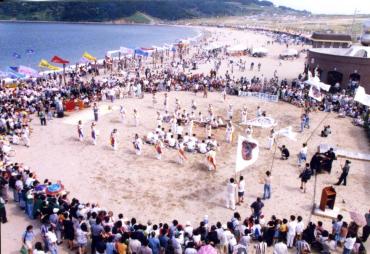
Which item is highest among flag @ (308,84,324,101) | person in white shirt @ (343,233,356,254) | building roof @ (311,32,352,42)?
building roof @ (311,32,352,42)

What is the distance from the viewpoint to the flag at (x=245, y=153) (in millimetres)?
13312

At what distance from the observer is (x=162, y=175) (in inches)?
645

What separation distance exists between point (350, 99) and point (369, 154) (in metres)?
9.10

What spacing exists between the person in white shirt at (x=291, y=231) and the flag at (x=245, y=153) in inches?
108

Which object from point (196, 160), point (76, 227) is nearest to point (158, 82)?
point (196, 160)

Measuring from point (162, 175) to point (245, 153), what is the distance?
4.46 meters

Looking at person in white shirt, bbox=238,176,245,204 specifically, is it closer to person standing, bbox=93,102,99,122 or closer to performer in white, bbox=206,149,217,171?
performer in white, bbox=206,149,217,171

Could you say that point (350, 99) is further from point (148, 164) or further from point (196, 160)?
point (148, 164)

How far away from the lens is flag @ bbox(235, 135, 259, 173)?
13312mm

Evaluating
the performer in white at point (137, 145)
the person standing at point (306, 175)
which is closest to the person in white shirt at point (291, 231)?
the person standing at point (306, 175)

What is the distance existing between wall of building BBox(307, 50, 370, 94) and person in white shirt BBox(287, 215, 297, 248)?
24155 mm

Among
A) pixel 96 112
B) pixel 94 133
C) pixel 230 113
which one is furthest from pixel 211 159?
pixel 96 112

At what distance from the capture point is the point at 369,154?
761 inches

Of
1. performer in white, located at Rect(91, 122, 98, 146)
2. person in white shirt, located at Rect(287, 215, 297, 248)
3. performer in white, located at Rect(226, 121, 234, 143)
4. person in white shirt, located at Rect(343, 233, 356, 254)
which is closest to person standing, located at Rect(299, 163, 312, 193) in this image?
person in white shirt, located at Rect(287, 215, 297, 248)
